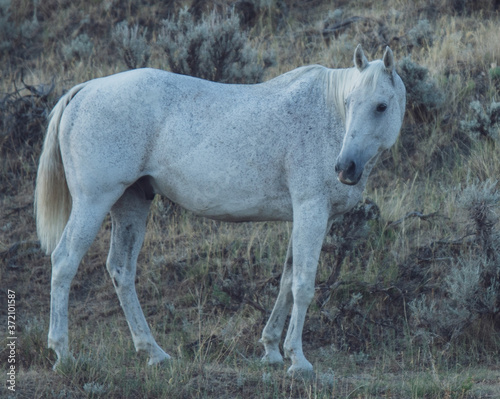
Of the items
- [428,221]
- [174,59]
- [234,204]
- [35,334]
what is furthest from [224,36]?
[35,334]

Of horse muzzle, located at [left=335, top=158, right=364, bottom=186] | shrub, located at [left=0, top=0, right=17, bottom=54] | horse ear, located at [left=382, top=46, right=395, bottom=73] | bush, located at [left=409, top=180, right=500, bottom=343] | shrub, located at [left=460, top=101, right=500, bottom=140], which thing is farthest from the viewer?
shrub, located at [left=0, top=0, right=17, bottom=54]

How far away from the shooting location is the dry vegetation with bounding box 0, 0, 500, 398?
4.61 meters

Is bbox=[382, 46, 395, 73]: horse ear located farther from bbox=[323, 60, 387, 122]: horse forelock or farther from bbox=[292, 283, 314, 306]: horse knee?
bbox=[292, 283, 314, 306]: horse knee

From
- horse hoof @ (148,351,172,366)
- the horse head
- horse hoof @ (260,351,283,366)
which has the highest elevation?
the horse head

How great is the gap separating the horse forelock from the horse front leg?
715 millimetres

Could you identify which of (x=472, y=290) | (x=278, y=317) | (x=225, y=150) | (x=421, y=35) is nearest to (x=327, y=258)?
(x=472, y=290)

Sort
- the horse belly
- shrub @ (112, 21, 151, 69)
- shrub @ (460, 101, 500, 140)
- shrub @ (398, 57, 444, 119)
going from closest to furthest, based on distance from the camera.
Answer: the horse belly → shrub @ (460, 101, 500, 140) → shrub @ (398, 57, 444, 119) → shrub @ (112, 21, 151, 69)

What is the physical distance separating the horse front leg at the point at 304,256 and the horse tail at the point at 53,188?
1859mm

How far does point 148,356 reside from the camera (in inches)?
203

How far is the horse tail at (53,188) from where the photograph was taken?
513 centimetres

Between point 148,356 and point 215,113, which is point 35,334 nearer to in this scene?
point 148,356

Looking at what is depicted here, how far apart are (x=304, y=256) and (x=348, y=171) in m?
0.72

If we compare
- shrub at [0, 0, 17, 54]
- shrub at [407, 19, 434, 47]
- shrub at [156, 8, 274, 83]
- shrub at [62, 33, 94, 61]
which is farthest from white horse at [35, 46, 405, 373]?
shrub at [0, 0, 17, 54]

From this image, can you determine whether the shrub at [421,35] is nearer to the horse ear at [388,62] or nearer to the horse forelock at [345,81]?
the horse forelock at [345,81]
